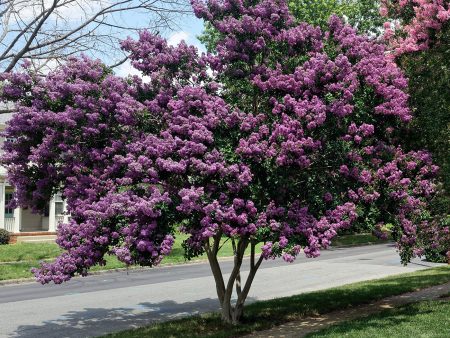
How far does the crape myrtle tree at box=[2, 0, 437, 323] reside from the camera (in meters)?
8.00

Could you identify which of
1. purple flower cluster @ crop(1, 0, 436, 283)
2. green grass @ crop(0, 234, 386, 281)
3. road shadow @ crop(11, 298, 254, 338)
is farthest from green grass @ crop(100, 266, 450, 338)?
green grass @ crop(0, 234, 386, 281)

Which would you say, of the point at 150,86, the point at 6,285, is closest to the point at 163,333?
the point at 150,86

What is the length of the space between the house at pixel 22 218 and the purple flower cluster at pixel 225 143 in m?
22.3

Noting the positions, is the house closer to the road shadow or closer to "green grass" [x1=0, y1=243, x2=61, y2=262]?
"green grass" [x1=0, y1=243, x2=61, y2=262]

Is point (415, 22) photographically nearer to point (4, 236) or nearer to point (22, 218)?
point (4, 236)

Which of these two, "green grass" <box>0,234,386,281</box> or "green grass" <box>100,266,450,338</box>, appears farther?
"green grass" <box>0,234,386,281</box>

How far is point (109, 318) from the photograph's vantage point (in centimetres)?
1236

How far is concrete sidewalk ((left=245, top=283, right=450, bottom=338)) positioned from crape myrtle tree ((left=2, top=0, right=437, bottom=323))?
179cm

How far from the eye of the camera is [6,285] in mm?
18391

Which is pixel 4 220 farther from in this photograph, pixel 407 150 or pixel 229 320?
pixel 407 150

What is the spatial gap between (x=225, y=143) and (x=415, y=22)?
4958mm

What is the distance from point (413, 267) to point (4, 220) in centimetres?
2438

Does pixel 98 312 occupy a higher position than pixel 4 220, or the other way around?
pixel 4 220

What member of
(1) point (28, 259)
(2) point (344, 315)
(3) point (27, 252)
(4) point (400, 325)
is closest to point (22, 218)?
(3) point (27, 252)
